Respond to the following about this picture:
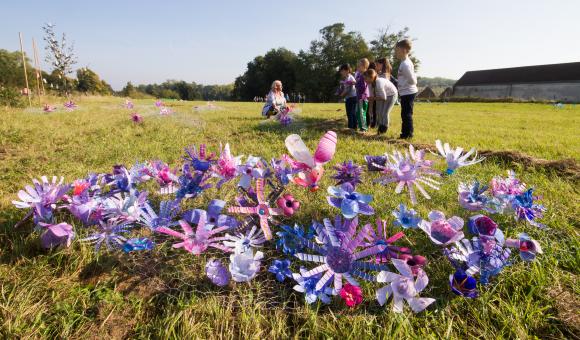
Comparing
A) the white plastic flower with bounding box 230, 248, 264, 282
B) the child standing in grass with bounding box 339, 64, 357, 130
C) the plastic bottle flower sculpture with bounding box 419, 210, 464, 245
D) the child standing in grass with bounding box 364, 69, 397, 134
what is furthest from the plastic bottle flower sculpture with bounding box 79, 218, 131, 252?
the child standing in grass with bounding box 339, 64, 357, 130

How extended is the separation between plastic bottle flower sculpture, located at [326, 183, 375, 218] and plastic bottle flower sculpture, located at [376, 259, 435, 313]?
0.31 m

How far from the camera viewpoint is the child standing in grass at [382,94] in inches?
242

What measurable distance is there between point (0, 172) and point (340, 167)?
12.6 ft

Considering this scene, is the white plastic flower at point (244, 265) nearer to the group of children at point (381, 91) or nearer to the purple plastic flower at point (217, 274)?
the purple plastic flower at point (217, 274)

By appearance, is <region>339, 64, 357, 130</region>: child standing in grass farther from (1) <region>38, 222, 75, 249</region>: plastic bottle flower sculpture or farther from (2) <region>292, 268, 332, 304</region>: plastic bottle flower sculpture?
(1) <region>38, 222, 75, 249</region>: plastic bottle flower sculpture

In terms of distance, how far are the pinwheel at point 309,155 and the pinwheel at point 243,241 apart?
42 cm

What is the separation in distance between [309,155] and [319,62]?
5847 cm

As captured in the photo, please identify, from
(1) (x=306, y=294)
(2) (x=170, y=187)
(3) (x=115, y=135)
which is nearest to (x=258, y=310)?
(1) (x=306, y=294)

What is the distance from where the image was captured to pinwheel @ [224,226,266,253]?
1.55 metres

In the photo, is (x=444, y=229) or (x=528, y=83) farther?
(x=528, y=83)

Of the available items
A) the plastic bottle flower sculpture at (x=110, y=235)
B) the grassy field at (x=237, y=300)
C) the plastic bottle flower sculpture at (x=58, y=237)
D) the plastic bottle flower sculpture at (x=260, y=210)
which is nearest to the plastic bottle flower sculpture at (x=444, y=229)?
the grassy field at (x=237, y=300)

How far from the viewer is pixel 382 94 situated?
20.1 feet

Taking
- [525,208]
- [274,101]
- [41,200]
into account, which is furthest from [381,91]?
[41,200]

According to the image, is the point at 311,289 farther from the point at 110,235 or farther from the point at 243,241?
the point at 110,235
